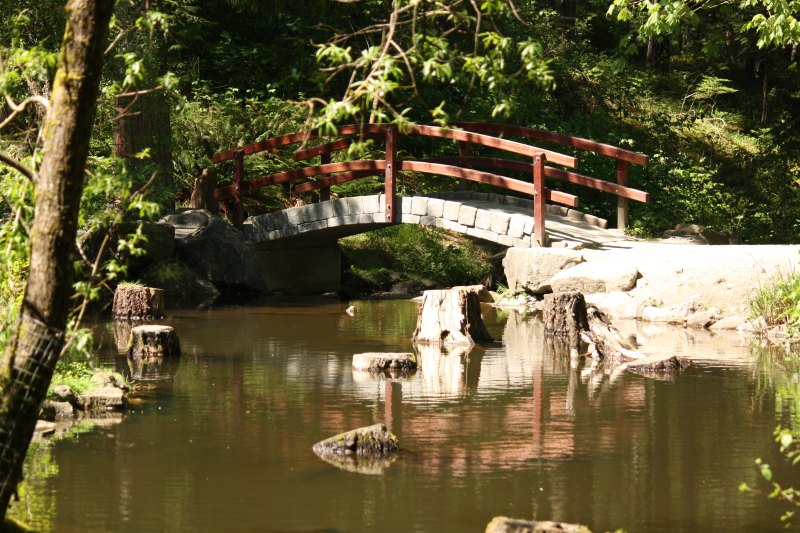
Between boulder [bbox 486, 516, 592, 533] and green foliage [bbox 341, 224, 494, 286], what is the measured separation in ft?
49.1

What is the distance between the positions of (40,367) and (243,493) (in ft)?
6.16

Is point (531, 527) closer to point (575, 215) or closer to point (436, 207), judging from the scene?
point (436, 207)

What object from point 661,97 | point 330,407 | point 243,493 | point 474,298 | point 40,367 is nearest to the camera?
point 40,367

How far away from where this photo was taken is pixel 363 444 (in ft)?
25.8

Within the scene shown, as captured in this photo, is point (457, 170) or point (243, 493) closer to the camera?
point (243, 493)

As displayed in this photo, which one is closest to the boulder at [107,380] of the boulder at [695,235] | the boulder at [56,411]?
the boulder at [56,411]

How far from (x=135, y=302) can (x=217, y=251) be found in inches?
146

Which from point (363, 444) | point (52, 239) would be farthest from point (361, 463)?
point (52, 239)

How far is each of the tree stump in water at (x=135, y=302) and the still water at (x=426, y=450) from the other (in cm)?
310

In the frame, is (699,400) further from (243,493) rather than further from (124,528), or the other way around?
(124,528)

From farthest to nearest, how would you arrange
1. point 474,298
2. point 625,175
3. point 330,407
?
point 625,175 < point 474,298 < point 330,407

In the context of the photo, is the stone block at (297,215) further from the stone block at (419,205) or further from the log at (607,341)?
the log at (607,341)

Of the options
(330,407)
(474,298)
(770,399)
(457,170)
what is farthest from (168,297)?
(770,399)

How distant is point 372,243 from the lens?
22.3 meters
